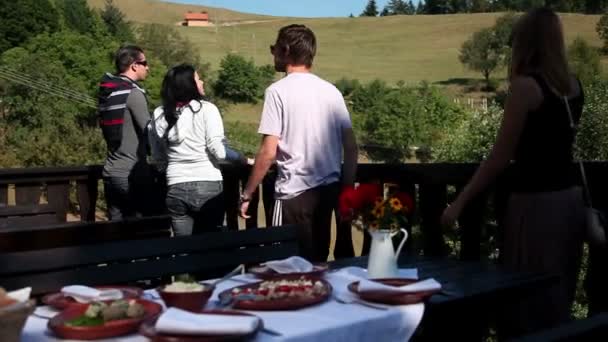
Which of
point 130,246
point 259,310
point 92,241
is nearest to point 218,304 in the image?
point 259,310

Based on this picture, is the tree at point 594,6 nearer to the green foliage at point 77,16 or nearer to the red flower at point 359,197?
the green foliage at point 77,16

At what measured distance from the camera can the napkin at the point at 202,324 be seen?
1964 millimetres

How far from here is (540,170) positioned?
309cm

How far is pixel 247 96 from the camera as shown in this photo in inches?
1902

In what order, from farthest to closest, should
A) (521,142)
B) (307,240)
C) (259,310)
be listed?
(307,240)
(521,142)
(259,310)

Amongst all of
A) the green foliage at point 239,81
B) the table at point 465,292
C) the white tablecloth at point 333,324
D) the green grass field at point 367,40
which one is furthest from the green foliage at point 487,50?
the white tablecloth at point 333,324

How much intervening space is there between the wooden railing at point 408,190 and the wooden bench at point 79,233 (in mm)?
1336

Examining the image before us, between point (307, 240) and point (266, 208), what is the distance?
120 centimetres

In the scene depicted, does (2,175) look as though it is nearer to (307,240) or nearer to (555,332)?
(307,240)

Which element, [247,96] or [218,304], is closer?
[218,304]

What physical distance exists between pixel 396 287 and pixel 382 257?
0.89 ft

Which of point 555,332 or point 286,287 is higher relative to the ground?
point 555,332

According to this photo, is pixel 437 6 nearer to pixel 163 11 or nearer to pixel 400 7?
pixel 400 7

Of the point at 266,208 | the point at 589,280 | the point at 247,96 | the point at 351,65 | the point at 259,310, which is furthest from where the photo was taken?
the point at 351,65
